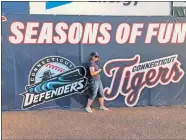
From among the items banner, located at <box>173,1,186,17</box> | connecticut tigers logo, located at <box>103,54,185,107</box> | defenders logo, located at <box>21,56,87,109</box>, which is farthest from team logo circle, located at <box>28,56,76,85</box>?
banner, located at <box>173,1,186,17</box>

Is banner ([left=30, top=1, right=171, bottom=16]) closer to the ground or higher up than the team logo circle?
higher up

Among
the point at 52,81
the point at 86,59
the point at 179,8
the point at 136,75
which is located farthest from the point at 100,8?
the point at 52,81

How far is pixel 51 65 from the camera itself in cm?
837

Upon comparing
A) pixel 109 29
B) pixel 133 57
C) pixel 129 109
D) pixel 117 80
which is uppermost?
pixel 109 29

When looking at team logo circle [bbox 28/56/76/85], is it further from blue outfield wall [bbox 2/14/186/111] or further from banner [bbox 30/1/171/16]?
banner [bbox 30/1/171/16]

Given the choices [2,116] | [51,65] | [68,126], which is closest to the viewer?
[68,126]

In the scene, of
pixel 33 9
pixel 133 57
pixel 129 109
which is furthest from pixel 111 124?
pixel 33 9

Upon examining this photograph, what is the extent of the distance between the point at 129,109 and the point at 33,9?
372 cm

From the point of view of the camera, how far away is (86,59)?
8.48 metres

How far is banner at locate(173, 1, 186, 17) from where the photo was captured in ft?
34.0

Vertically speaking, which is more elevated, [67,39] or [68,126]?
[67,39]

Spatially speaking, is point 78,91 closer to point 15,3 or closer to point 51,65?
point 51,65

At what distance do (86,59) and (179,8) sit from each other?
3773 millimetres

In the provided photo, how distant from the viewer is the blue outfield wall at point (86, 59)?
818 cm
